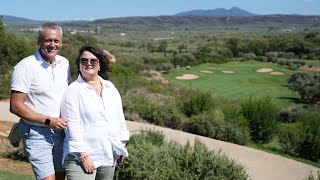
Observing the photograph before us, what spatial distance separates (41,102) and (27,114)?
0.16m

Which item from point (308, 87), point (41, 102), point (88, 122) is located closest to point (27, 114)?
point (41, 102)

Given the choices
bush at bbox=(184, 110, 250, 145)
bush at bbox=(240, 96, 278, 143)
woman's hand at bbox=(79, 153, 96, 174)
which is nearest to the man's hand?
woman's hand at bbox=(79, 153, 96, 174)

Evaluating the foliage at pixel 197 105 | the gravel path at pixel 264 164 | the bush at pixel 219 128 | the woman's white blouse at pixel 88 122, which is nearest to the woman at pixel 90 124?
the woman's white blouse at pixel 88 122

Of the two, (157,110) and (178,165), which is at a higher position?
(178,165)

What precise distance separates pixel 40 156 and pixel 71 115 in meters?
0.42

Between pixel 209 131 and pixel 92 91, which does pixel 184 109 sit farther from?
pixel 92 91

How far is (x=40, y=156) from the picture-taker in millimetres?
3564

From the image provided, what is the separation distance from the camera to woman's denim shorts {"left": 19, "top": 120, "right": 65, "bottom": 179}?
3562 mm

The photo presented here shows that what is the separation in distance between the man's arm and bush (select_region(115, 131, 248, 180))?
336 centimetres

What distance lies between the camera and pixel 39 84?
11.7 ft

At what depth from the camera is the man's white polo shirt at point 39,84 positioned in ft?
11.5

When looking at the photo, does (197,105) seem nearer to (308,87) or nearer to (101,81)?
(101,81)

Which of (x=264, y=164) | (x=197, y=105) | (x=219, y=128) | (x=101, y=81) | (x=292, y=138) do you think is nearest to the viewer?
(x=101, y=81)

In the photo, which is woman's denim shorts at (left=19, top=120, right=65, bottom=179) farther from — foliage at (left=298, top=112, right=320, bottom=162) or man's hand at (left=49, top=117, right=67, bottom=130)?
foliage at (left=298, top=112, right=320, bottom=162)
